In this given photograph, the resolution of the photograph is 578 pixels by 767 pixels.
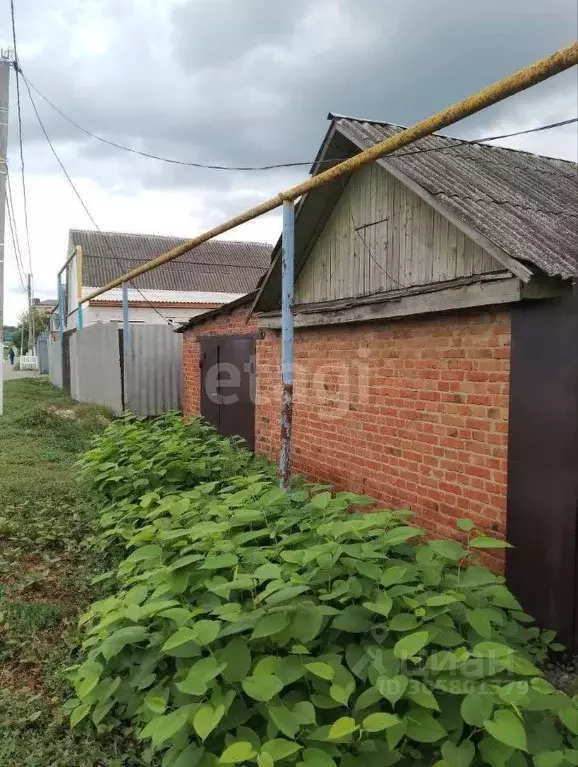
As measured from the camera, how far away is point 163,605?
2.50 meters

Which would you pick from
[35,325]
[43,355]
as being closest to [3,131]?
[43,355]

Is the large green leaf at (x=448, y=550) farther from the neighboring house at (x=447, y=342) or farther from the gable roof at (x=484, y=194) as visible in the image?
the gable roof at (x=484, y=194)

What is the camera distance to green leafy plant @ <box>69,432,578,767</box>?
6.37ft

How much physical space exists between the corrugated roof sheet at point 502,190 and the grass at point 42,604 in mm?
3207

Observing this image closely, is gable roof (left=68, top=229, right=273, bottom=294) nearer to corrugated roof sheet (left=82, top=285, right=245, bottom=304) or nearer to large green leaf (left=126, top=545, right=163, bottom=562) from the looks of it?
corrugated roof sheet (left=82, top=285, right=245, bottom=304)

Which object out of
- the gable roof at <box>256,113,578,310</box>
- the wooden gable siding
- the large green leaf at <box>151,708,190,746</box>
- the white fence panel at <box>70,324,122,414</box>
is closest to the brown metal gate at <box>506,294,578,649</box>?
the gable roof at <box>256,113,578,310</box>

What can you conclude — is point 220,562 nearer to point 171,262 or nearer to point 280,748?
point 280,748

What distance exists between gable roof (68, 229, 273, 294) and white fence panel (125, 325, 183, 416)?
10.8 meters

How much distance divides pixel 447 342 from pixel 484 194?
1065 mm

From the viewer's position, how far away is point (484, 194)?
3.95m

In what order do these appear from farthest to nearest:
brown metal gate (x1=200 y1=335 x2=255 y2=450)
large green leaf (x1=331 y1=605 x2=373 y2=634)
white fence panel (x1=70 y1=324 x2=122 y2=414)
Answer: white fence panel (x1=70 y1=324 x2=122 y2=414) → brown metal gate (x1=200 y1=335 x2=255 y2=450) → large green leaf (x1=331 y1=605 x2=373 y2=634)

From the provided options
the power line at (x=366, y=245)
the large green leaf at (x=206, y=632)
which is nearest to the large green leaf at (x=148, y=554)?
the large green leaf at (x=206, y=632)

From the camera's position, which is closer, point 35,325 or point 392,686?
point 392,686

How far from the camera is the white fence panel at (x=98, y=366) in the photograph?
37.1 feet
